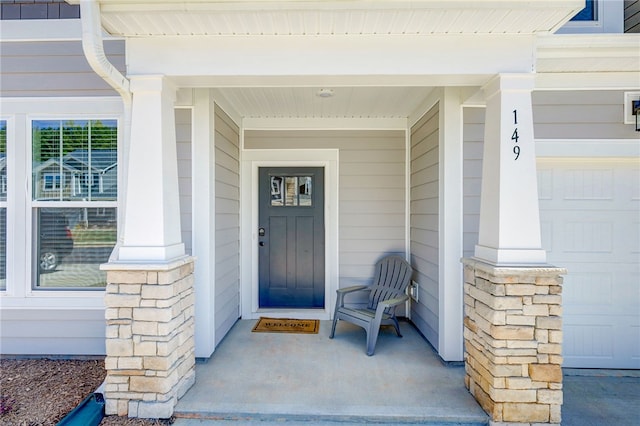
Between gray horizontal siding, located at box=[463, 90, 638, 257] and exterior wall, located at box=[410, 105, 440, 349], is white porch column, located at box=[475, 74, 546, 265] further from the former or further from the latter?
exterior wall, located at box=[410, 105, 440, 349]

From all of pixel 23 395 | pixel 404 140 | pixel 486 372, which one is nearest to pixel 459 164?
pixel 404 140

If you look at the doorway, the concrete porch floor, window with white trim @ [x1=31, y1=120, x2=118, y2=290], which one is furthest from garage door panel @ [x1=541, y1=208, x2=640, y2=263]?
window with white trim @ [x1=31, y1=120, x2=118, y2=290]

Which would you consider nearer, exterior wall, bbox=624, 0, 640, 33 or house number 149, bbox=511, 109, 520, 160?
house number 149, bbox=511, 109, 520, 160

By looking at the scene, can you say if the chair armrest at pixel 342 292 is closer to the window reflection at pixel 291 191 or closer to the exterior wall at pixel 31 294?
the window reflection at pixel 291 191

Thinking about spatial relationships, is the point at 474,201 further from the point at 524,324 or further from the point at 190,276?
the point at 190,276

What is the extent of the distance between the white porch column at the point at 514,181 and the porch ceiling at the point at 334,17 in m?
0.35

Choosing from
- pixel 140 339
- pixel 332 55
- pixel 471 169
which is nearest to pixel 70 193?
pixel 140 339

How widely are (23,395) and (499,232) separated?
344 centimetres

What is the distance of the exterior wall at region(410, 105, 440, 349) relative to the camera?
319cm

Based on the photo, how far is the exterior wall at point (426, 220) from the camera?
319 cm

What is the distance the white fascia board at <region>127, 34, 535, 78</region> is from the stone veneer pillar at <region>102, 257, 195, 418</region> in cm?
130

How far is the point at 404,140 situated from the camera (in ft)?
13.5

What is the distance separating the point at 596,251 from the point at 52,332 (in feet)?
15.6

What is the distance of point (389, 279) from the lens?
3.83m
